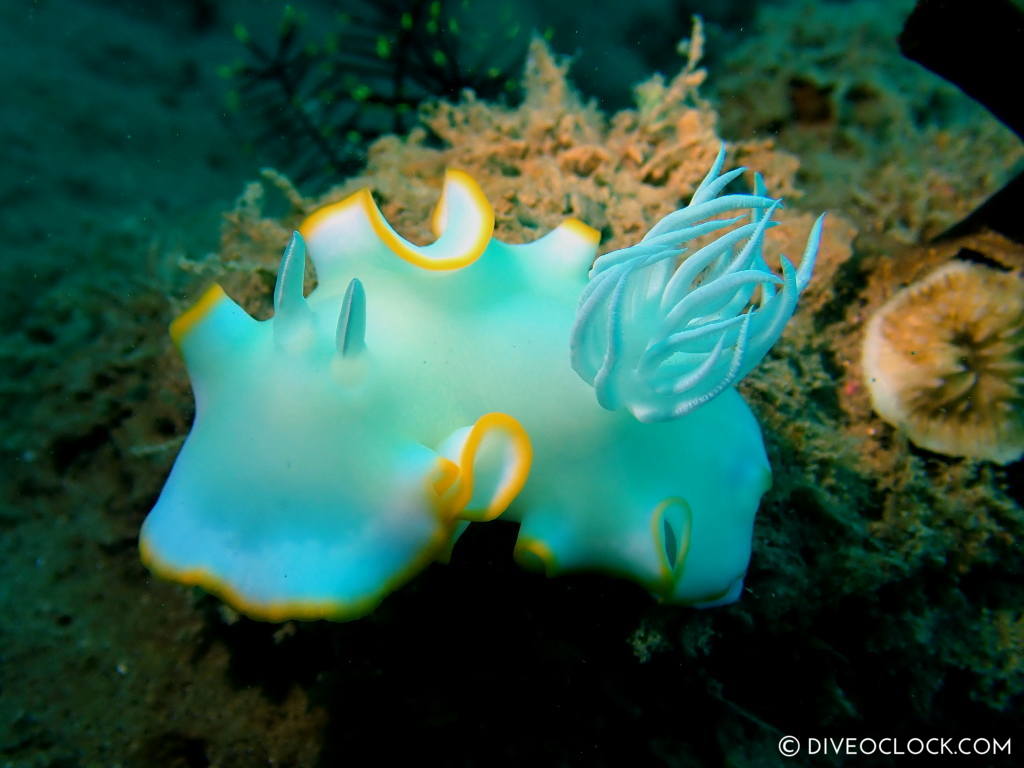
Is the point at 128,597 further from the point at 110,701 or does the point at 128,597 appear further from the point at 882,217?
the point at 882,217

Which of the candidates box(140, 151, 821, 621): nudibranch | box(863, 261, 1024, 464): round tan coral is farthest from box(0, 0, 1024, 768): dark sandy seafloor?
box(140, 151, 821, 621): nudibranch

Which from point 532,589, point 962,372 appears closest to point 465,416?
point 532,589

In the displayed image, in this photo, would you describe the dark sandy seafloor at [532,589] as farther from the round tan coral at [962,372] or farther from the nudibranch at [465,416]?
the nudibranch at [465,416]

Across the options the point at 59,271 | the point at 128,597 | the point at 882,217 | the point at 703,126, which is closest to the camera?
the point at 128,597

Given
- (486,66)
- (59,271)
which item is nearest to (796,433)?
(59,271)

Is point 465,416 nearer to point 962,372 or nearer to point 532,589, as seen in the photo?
point 532,589

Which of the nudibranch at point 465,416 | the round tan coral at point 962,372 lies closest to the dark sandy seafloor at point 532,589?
the round tan coral at point 962,372
